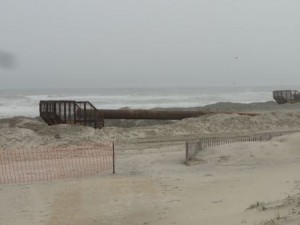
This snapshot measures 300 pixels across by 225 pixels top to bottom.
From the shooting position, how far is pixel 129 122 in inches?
1266

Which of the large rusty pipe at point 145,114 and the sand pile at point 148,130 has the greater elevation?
the large rusty pipe at point 145,114

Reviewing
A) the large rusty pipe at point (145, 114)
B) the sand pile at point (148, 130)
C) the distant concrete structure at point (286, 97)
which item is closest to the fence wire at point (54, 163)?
the sand pile at point (148, 130)

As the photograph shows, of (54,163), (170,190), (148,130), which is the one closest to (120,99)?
(148,130)

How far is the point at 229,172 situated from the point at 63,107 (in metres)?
13.3

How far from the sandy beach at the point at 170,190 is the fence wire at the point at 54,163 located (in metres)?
0.63

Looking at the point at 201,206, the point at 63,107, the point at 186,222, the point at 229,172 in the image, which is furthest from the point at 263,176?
the point at 63,107

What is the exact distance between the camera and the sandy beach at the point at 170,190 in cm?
824

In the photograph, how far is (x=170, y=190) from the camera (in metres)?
11.2

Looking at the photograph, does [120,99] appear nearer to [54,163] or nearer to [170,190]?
[54,163]

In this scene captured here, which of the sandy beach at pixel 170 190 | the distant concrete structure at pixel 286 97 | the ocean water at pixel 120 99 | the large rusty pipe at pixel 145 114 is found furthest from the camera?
the ocean water at pixel 120 99

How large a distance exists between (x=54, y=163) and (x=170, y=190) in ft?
19.9

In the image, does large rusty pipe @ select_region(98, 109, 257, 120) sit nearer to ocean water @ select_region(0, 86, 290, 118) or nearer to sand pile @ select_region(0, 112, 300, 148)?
sand pile @ select_region(0, 112, 300, 148)

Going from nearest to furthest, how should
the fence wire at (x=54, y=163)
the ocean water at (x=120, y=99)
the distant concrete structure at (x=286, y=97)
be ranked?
the fence wire at (x=54, y=163)
the distant concrete structure at (x=286, y=97)
the ocean water at (x=120, y=99)

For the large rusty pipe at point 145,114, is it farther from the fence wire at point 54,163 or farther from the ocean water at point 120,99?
the ocean water at point 120,99
